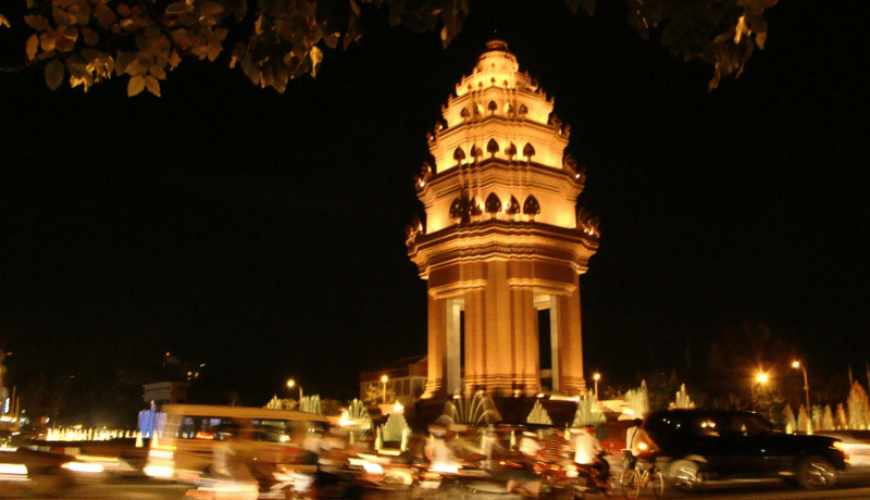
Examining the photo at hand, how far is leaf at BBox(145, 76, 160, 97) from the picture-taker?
612 centimetres

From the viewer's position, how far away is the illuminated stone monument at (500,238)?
35719 millimetres

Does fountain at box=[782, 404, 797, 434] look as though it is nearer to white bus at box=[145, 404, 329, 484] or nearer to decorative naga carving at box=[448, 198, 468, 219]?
decorative naga carving at box=[448, 198, 468, 219]

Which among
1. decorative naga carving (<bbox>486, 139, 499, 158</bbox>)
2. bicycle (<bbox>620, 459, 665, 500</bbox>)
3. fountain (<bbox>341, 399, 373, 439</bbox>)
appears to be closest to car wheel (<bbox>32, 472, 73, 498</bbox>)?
bicycle (<bbox>620, 459, 665, 500</bbox>)

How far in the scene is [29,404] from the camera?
227 ft

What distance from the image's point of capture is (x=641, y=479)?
15.1 metres

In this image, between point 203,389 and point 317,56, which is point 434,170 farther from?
point 203,389

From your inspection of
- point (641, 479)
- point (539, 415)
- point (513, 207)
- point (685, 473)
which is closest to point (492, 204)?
point (513, 207)

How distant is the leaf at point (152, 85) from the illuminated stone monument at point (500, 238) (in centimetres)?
2926

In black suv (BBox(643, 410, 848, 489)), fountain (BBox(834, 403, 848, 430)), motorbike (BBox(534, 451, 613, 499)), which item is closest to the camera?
motorbike (BBox(534, 451, 613, 499))

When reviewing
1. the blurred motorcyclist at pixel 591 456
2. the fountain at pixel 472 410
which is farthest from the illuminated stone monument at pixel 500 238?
the blurred motorcyclist at pixel 591 456

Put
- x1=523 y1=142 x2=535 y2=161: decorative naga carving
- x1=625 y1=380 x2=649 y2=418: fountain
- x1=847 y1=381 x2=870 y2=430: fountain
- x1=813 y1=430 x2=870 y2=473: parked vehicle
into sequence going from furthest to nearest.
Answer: x1=847 y1=381 x2=870 y2=430: fountain
x1=625 y1=380 x2=649 y2=418: fountain
x1=523 y1=142 x2=535 y2=161: decorative naga carving
x1=813 y1=430 x2=870 y2=473: parked vehicle

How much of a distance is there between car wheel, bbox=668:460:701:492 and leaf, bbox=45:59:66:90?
42.8 ft

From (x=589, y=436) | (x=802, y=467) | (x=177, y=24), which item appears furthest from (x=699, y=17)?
(x=802, y=467)

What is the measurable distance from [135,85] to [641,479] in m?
11.9
